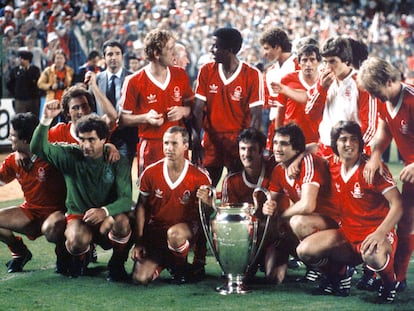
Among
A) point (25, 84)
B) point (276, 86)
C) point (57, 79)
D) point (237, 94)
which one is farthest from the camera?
point (25, 84)

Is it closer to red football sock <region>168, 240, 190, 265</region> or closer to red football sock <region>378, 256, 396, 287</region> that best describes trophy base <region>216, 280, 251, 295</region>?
red football sock <region>168, 240, 190, 265</region>

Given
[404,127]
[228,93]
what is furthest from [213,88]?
[404,127]

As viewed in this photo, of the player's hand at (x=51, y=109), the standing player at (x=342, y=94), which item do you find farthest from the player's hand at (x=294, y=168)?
the player's hand at (x=51, y=109)

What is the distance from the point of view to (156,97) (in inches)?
217

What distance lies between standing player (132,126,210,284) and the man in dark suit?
1198 mm

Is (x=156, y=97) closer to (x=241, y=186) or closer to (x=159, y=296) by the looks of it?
(x=241, y=186)

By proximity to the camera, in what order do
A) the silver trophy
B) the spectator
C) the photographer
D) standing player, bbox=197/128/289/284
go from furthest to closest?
the spectator → the photographer → standing player, bbox=197/128/289/284 → the silver trophy

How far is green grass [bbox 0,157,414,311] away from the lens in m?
4.23

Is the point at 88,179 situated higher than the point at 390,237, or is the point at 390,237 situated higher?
the point at 88,179

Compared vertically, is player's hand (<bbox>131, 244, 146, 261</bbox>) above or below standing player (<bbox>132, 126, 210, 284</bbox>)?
below

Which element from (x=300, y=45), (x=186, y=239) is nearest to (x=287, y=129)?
(x=186, y=239)

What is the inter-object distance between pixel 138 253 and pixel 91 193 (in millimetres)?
570

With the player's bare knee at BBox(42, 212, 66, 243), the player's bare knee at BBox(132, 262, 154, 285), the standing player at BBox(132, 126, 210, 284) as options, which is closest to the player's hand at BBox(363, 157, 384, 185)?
the standing player at BBox(132, 126, 210, 284)

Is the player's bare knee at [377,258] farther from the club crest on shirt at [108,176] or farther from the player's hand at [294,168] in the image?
the club crest on shirt at [108,176]
